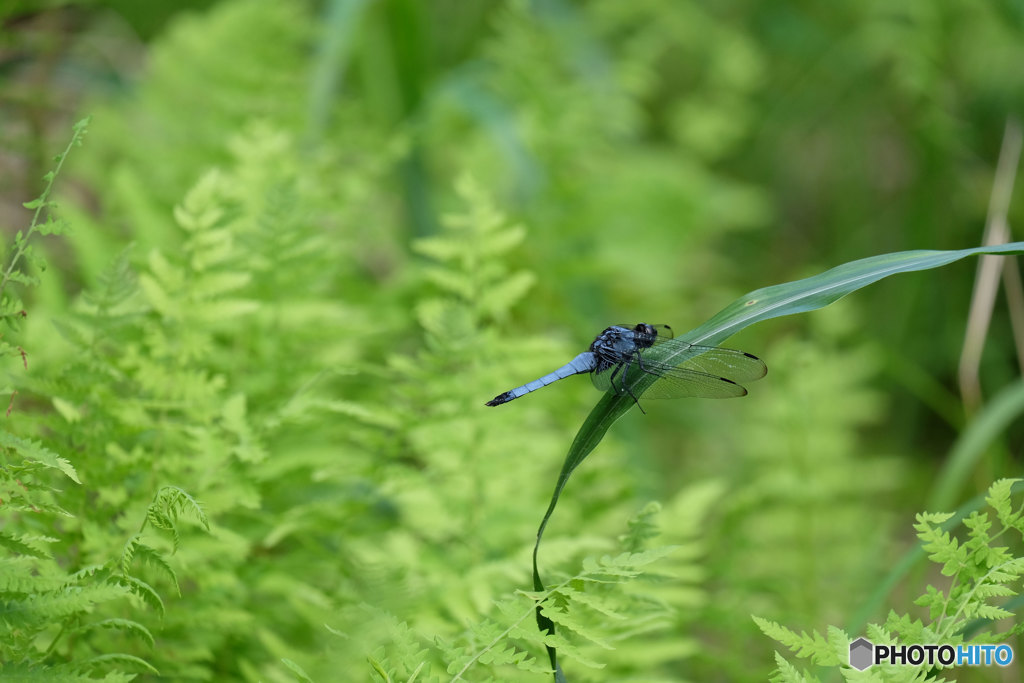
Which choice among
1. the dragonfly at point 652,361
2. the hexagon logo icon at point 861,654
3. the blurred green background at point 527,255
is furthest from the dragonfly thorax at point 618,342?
the hexagon logo icon at point 861,654

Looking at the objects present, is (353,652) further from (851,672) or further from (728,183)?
(728,183)

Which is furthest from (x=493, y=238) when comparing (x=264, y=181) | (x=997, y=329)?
(x=997, y=329)

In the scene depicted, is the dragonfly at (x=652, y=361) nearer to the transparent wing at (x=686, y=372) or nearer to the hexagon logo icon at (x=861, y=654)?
the transparent wing at (x=686, y=372)

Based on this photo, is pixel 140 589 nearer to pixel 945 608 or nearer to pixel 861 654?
pixel 945 608

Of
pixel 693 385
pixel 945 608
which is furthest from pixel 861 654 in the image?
pixel 693 385

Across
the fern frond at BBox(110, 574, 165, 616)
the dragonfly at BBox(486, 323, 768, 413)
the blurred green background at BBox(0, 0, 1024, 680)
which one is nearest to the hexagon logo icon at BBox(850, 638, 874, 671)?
the blurred green background at BBox(0, 0, 1024, 680)
